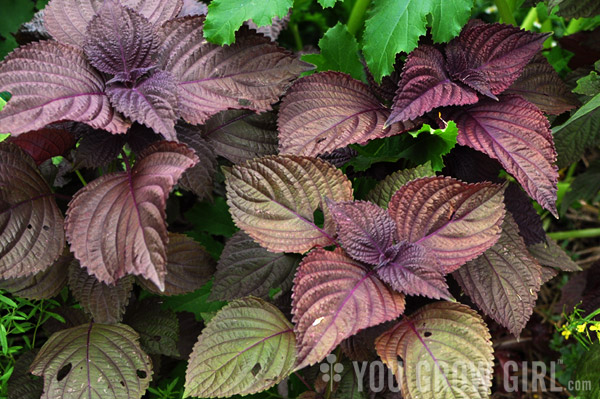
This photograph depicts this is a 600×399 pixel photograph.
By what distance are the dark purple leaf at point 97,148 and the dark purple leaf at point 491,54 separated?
2.05 ft

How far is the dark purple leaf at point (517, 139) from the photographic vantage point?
94cm

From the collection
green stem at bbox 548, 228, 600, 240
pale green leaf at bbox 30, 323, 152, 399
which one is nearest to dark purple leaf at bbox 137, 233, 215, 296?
pale green leaf at bbox 30, 323, 152, 399

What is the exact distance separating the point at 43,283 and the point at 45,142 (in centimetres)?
25

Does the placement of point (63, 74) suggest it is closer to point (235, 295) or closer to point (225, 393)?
point (235, 295)

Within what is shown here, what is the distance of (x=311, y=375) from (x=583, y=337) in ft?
2.32

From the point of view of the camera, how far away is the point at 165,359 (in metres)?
1.31

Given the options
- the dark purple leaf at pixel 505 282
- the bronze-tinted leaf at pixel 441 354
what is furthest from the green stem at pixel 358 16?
the bronze-tinted leaf at pixel 441 354

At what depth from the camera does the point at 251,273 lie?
102 centimetres

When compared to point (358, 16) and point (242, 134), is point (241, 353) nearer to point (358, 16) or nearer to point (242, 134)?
point (242, 134)

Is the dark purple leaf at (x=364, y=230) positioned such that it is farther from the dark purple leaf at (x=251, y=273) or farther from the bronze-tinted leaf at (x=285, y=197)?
the dark purple leaf at (x=251, y=273)

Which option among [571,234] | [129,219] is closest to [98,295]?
[129,219]

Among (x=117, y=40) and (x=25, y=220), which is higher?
(x=117, y=40)

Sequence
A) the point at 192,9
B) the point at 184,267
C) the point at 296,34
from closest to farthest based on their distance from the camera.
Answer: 1. the point at 184,267
2. the point at 192,9
3. the point at 296,34

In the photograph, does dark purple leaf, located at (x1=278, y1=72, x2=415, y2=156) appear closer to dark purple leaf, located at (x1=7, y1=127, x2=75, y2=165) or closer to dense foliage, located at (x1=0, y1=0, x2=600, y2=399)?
dense foliage, located at (x1=0, y1=0, x2=600, y2=399)
